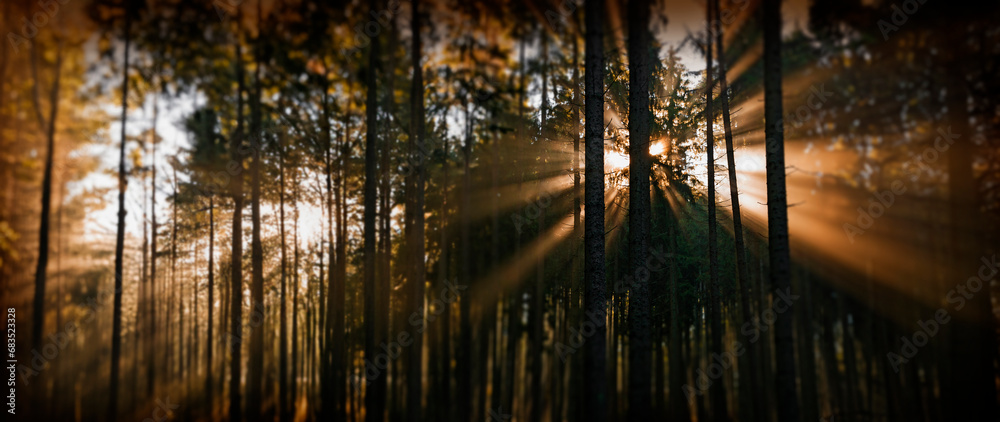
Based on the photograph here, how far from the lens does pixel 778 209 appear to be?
690 cm

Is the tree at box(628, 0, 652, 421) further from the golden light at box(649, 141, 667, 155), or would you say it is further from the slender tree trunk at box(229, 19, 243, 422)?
the slender tree trunk at box(229, 19, 243, 422)

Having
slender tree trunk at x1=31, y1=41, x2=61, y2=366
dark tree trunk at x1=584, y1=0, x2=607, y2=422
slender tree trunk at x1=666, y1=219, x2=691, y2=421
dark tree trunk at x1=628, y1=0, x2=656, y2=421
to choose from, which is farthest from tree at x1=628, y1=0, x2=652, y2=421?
slender tree trunk at x1=31, y1=41, x2=61, y2=366

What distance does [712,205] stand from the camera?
11.0 m

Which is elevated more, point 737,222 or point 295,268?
point 737,222

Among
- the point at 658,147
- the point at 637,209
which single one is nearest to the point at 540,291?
the point at 658,147

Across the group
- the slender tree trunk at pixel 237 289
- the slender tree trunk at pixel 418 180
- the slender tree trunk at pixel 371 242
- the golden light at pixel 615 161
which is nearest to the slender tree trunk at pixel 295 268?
the slender tree trunk at pixel 237 289

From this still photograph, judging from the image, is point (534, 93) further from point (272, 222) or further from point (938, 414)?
point (938, 414)

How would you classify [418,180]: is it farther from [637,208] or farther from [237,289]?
[637,208]

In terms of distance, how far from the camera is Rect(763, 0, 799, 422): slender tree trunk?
685 cm

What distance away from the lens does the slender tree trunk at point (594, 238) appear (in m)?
7.59

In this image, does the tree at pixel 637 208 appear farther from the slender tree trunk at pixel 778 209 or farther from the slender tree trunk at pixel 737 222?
the slender tree trunk at pixel 737 222

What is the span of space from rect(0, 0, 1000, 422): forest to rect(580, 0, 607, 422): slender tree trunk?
49 mm

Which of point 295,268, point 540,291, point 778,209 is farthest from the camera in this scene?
point 295,268

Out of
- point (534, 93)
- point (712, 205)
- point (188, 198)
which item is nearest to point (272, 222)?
point (188, 198)
